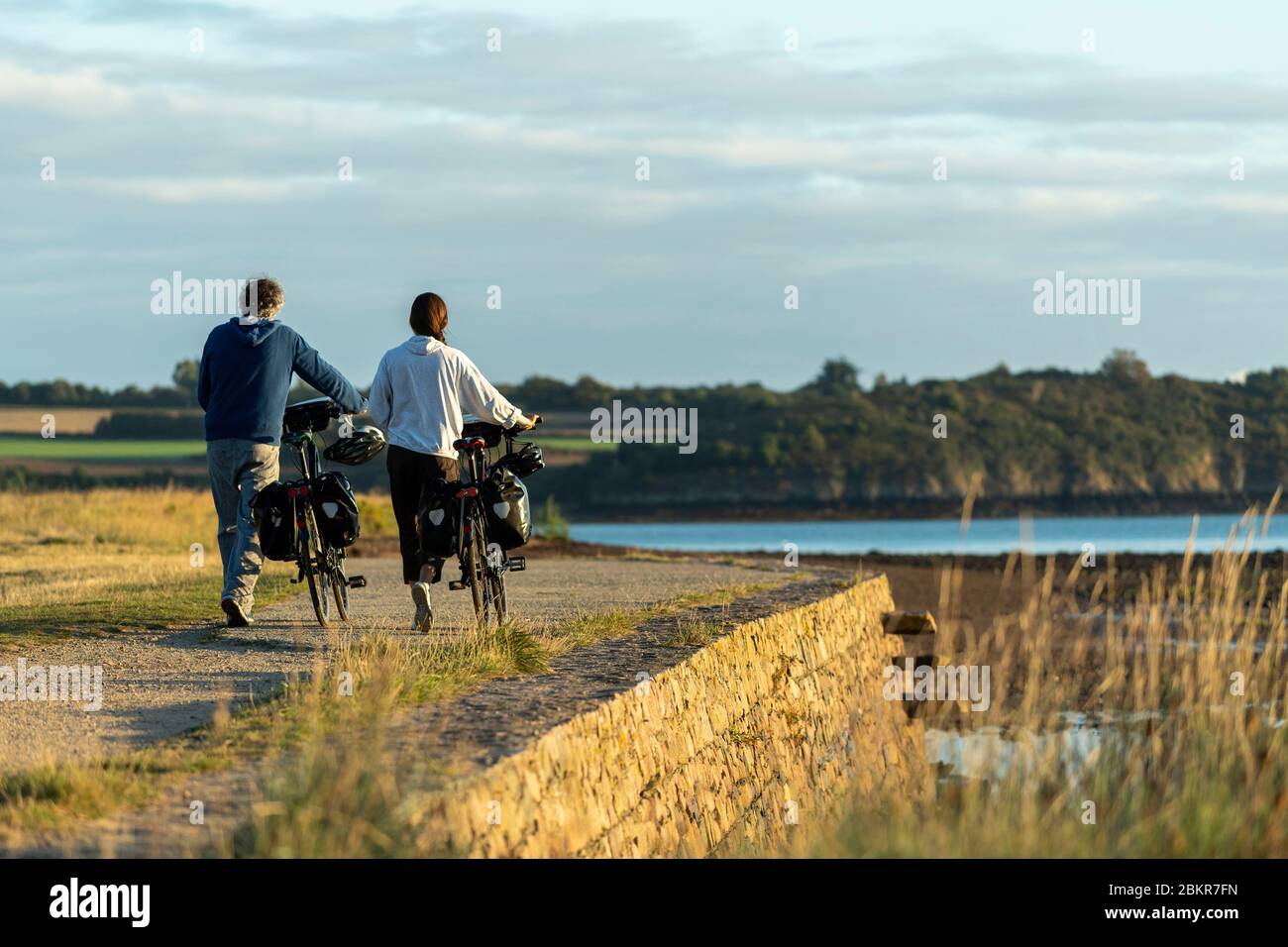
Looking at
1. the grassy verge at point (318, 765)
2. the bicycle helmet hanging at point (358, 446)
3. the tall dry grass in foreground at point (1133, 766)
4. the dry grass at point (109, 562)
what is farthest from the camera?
the dry grass at point (109, 562)

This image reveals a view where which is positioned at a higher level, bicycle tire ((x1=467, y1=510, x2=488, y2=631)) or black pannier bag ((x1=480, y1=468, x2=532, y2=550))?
black pannier bag ((x1=480, y1=468, x2=532, y2=550))

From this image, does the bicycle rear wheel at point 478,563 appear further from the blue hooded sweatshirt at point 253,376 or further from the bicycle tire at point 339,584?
the blue hooded sweatshirt at point 253,376

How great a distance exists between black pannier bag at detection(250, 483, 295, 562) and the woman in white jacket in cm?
74

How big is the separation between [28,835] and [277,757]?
45.0 inches

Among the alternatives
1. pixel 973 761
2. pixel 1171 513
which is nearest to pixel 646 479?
pixel 1171 513

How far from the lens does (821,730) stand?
575 inches

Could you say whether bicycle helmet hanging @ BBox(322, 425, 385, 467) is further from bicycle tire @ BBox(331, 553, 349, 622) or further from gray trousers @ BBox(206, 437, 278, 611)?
bicycle tire @ BBox(331, 553, 349, 622)

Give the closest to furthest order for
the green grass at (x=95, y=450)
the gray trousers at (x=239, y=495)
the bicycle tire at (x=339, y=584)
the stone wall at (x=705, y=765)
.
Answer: the stone wall at (x=705, y=765), the gray trousers at (x=239, y=495), the bicycle tire at (x=339, y=584), the green grass at (x=95, y=450)

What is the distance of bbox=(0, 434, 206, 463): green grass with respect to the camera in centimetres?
6525

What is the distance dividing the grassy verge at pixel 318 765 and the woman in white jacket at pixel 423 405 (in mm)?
1733

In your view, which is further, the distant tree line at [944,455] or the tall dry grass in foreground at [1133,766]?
the distant tree line at [944,455]

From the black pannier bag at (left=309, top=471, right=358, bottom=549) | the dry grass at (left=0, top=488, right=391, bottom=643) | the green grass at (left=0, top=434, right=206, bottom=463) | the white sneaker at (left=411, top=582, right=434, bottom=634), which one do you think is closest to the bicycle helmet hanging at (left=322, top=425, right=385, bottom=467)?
the black pannier bag at (left=309, top=471, right=358, bottom=549)

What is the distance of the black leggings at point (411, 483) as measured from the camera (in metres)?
11.1

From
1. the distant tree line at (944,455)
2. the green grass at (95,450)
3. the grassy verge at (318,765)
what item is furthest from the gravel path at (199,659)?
the distant tree line at (944,455)
